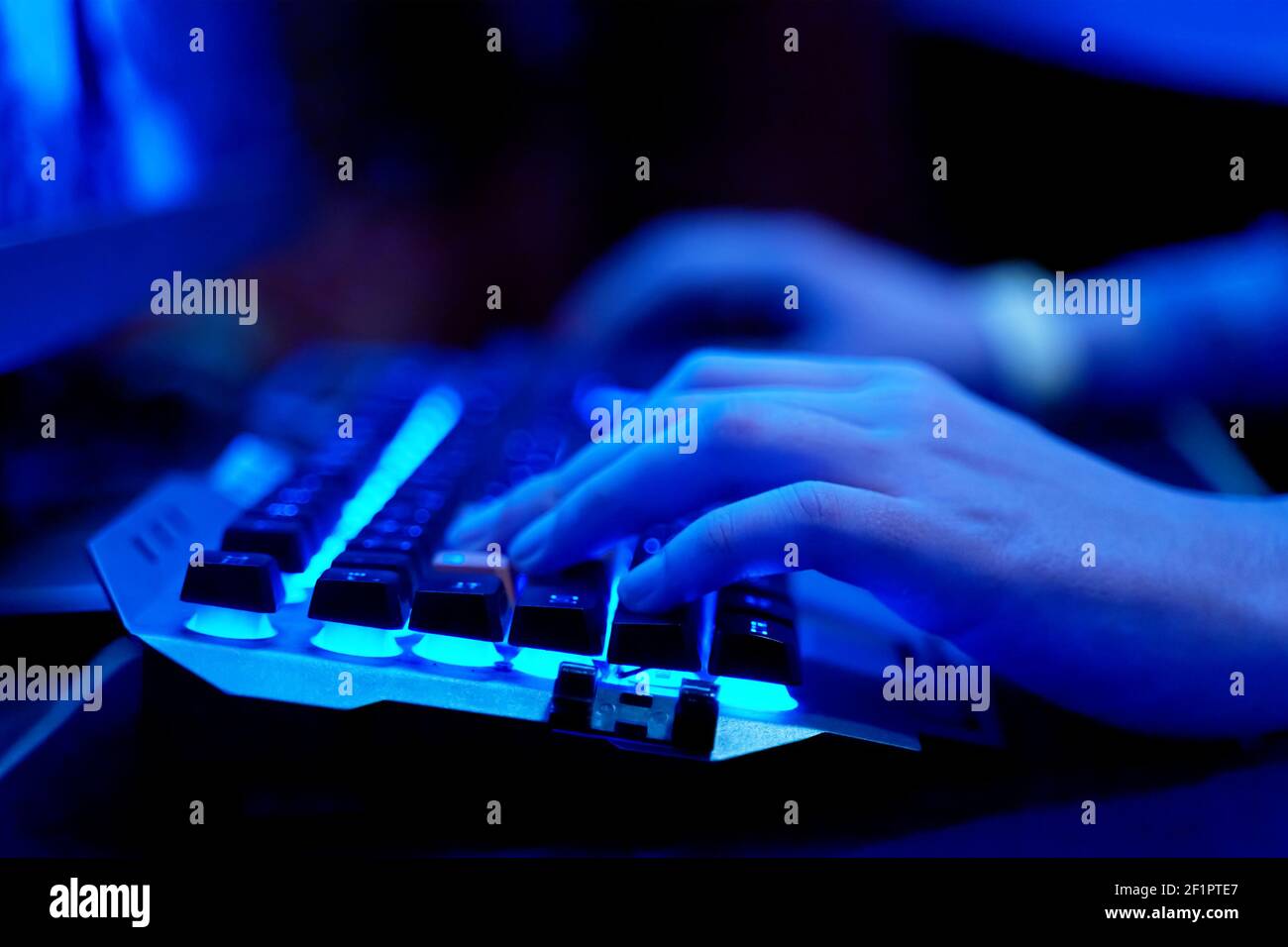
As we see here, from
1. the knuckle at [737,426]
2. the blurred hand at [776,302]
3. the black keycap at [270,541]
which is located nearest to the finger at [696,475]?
the knuckle at [737,426]

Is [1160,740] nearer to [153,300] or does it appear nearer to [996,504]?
[996,504]

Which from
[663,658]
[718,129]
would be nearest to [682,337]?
[718,129]

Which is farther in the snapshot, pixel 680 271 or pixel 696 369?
pixel 680 271

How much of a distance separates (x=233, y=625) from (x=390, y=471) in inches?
7.4

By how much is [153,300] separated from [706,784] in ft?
1.75

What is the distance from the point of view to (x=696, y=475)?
0.43m

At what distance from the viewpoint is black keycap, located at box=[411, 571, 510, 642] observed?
0.37m

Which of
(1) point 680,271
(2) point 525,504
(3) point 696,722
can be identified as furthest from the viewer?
(1) point 680,271

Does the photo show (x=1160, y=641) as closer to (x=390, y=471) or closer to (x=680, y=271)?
(x=390, y=471)

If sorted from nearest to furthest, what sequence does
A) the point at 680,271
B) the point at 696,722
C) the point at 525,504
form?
the point at 696,722, the point at 525,504, the point at 680,271

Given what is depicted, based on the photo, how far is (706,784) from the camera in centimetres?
35

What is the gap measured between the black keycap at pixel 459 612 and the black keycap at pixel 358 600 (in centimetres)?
1

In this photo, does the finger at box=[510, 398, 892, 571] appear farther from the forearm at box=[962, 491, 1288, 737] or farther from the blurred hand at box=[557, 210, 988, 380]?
the blurred hand at box=[557, 210, 988, 380]

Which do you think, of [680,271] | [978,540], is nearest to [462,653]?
[978,540]
